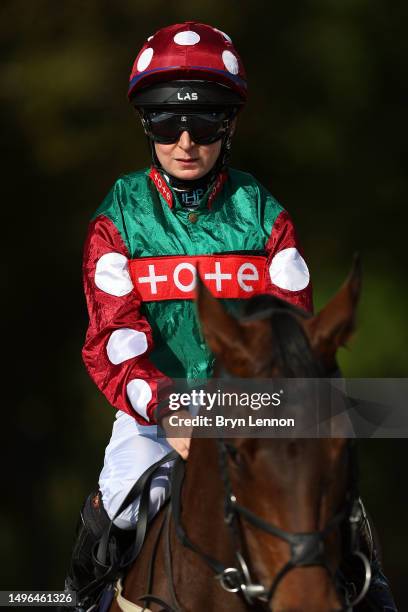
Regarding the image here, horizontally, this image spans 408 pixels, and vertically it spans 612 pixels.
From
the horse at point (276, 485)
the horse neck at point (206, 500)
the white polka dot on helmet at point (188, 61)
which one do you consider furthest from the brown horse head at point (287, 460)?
the white polka dot on helmet at point (188, 61)

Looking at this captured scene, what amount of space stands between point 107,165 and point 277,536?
5271 mm

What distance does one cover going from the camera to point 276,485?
2246 millimetres

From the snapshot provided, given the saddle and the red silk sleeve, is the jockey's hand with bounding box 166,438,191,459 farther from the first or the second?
the saddle

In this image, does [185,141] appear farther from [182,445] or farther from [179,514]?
[179,514]

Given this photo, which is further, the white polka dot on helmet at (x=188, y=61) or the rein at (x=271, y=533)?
the white polka dot on helmet at (x=188, y=61)

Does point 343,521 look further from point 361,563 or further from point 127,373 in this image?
point 127,373

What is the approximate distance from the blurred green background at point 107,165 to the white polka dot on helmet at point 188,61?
11.7ft

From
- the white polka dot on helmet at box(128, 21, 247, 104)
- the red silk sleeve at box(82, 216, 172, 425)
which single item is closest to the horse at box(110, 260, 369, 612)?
the red silk sleeve at box(82, 216, 172, 425)

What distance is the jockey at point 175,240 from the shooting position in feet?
10.9

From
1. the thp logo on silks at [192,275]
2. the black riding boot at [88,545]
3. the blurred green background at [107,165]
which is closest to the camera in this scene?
the black riding boot at [88,545]

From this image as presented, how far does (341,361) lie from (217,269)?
3722 mm

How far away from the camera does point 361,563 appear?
2.93m

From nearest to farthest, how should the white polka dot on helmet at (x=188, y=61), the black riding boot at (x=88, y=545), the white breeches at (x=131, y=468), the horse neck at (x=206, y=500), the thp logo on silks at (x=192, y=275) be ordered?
1. the horse neck at (x=206, y=500)
2. the white breeches at (x=131, y=468)
3. the black riding boot at (x=88, y=545)
4. the thp logo on silks at (x=192, y=275)
5. the white polka dot on helmet at (x=188, y=61)

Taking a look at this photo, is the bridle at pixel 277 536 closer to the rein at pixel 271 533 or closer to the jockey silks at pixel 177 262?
the rein at pixel 271 533
